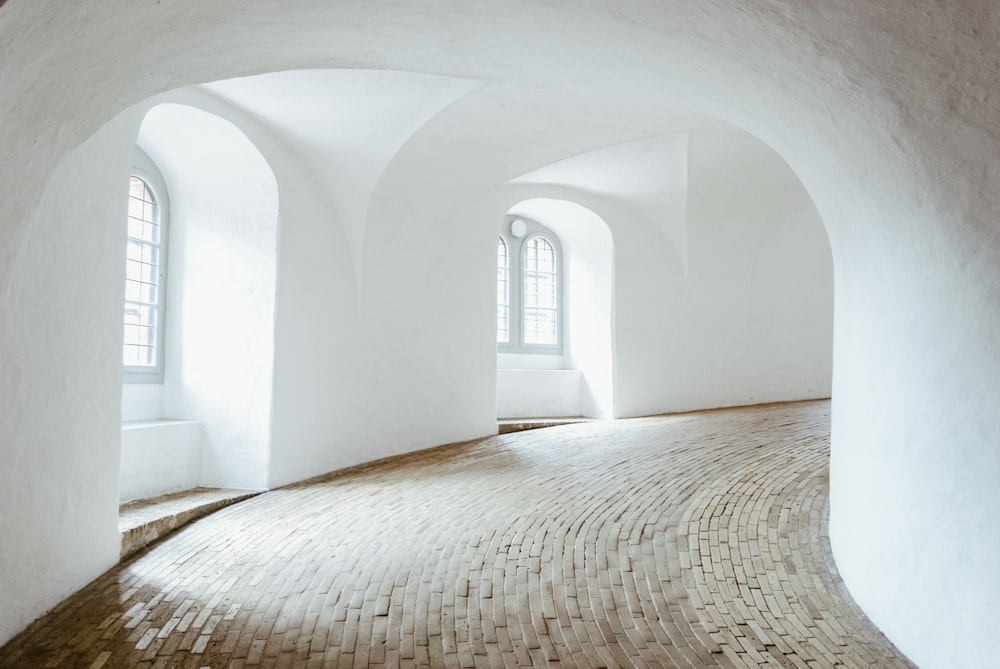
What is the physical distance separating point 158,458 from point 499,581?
4043mm

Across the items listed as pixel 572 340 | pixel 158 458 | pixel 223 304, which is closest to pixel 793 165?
pixel 223 304

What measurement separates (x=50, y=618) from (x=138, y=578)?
2.59 feet

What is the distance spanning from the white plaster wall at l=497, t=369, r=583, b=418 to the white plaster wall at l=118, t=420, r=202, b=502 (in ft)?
17.6

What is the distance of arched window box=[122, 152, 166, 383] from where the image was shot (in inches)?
313

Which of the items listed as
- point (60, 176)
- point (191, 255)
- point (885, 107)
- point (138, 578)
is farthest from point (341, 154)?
point (885, 107)

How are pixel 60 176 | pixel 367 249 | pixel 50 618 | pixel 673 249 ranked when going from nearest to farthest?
1. pixel 50 618
2. pixel 60 176
3. pixel 367 249
4. pixel 673 249

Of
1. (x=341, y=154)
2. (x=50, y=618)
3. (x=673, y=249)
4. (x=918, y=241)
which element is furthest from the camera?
(x=673, y=249)

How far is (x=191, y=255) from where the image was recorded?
828 cm

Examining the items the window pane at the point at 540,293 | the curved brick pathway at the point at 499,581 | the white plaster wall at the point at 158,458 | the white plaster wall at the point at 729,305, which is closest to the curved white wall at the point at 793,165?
the curved brick pathway at the point at 499,581

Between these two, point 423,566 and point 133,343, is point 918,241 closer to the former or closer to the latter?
point 423,566

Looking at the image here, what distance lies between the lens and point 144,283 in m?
8.09

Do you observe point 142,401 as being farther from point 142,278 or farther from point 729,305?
point 729,305

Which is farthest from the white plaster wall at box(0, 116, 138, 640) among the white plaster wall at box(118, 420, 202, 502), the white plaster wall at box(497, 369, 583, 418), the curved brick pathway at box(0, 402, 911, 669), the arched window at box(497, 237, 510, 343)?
the arched window at box(497, 237, 510, 343)

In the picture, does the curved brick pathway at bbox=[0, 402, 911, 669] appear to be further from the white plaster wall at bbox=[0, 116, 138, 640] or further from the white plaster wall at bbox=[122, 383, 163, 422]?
the white plaster wall at bbox=[122, 383, 163, 422]
